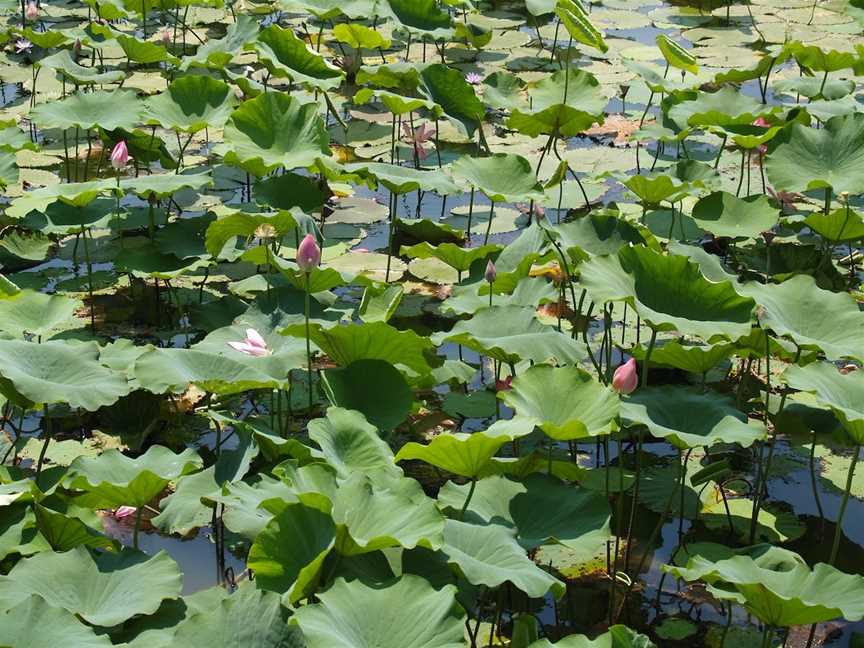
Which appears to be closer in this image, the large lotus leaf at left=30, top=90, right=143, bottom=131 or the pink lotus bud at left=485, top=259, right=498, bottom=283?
the pink lotus bud at left=485, top=259, right=498, bottom=283

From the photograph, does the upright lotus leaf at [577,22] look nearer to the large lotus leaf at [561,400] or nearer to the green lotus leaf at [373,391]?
the green lotus leaf at [373,391]

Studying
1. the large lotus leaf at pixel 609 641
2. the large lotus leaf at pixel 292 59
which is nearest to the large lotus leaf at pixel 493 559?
the large lotus leaf at pixel 609 641

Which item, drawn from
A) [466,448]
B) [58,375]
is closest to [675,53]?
[466,448]

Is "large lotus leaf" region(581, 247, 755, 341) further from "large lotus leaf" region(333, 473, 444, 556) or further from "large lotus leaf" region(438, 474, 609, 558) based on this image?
"large lotus leaf" region(333, 473, 444, 556)

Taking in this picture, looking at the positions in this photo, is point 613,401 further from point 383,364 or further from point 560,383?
point 383,364

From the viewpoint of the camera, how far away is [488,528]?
2.81 m

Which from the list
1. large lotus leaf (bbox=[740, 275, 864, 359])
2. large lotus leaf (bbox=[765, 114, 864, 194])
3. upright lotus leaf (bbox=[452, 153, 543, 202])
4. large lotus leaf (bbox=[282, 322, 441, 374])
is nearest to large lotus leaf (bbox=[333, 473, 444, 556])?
large lotus leaf (bbox=[282, 322, 441, 374])

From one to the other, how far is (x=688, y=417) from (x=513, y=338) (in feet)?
1.79

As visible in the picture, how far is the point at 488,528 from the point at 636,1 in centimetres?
675

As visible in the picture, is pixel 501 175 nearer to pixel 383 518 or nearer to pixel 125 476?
pixel 125 476

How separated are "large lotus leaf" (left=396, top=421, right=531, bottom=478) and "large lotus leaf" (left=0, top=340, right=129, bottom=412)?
0.83m

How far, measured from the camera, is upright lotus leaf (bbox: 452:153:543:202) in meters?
4.50

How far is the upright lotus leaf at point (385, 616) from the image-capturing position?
2348 millimetres

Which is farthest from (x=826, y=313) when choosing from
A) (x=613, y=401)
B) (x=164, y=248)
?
(x=164, y=248)
